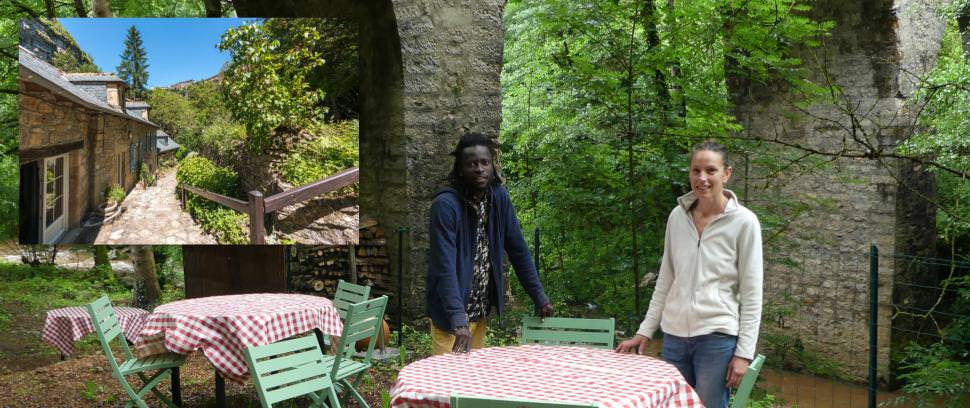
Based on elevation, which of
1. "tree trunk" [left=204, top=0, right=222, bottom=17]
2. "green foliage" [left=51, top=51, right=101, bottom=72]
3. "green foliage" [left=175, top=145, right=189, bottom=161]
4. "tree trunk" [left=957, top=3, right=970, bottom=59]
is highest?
"tree trunk" [left=204, top=0, right=222, bottom=17]

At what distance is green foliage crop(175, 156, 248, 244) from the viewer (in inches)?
280

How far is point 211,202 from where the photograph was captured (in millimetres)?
7117

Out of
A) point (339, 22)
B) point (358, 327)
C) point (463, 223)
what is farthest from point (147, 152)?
point (463, 223)

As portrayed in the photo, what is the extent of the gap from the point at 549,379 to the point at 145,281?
8178mm

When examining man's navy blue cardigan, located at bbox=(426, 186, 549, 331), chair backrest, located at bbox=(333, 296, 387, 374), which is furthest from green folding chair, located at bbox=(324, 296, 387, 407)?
man's navy blue cardigan, located at bbox=(426, 186, 549, 331)

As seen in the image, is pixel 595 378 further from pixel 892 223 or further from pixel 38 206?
pixel 892 223

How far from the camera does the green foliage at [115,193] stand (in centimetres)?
689

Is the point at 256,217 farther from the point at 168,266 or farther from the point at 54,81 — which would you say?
the point at 168,266

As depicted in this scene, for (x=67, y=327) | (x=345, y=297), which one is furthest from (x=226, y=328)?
(x=67, y=327)

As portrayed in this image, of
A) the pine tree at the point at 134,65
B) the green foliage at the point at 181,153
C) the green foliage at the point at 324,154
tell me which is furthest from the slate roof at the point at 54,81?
the green foliage at the point at 324,154

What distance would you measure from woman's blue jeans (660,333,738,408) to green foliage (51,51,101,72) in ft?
18.1

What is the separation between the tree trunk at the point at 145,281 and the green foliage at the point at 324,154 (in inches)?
137

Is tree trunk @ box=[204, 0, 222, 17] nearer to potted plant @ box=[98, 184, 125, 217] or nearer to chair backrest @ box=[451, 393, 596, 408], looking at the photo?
Answer: potted plant @ box=[98, 184, 125, 217]

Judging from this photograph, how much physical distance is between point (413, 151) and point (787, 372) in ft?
16.7
